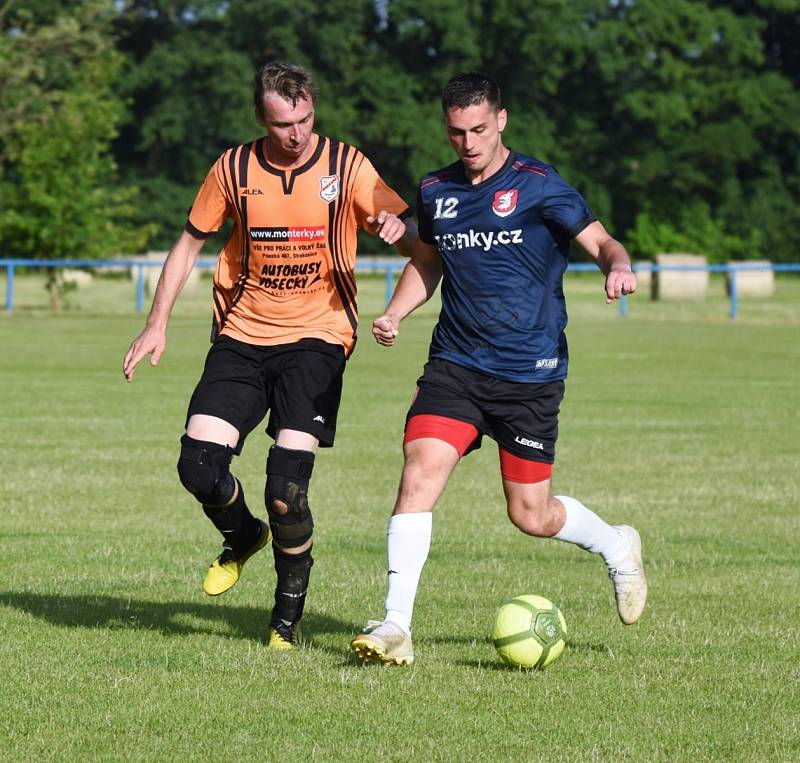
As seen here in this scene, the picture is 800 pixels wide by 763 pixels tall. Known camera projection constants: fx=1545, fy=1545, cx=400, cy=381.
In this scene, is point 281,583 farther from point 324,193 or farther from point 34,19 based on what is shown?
point 34,19

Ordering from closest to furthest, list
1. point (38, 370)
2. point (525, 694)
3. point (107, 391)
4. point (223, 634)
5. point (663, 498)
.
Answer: point (525, 694), point (223, 634), point (663, 498), point (107, 391), point (38, 370)

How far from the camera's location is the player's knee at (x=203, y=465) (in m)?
6.43

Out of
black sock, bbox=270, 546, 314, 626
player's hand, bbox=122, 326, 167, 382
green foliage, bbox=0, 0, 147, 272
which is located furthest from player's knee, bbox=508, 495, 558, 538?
green foliage, bbox=0, 0, 147, 272

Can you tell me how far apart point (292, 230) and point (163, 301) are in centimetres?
66

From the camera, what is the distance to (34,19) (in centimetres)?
5969

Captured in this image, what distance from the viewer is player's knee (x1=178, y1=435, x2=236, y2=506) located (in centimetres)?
643

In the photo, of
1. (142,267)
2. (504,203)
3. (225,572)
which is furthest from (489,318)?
(142,267)

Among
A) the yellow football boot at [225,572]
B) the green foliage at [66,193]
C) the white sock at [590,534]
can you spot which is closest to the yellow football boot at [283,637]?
the yellow football boot at [225,572]

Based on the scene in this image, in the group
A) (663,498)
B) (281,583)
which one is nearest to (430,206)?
(281,583)

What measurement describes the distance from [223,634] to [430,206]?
2.02 meters

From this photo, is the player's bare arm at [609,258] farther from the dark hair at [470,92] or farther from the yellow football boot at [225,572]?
the yellow football boot at [225,572]

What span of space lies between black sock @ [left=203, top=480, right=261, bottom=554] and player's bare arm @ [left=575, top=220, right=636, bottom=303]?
1.85m

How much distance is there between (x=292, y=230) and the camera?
6.60m

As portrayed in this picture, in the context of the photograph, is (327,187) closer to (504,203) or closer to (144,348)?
(504,203)
